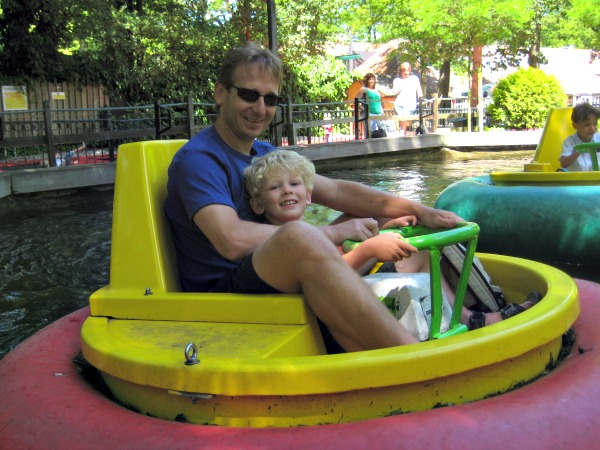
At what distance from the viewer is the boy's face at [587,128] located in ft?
17.9

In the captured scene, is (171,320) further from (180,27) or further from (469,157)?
(180,27)

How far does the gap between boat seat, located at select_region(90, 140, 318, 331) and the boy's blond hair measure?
0.32 metres

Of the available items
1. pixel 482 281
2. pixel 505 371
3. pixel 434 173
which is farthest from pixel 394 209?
pixel 434 173

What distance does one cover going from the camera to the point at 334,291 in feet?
5.96

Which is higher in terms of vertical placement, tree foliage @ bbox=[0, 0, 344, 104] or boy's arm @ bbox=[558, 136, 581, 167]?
tree foliage @ bbox=[0, 0, 344, 104]

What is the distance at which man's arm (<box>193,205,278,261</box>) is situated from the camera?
2.07 meters

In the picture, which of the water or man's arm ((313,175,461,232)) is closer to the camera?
man's arm ((313,175,461,232))

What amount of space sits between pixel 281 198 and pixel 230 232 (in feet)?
0.79

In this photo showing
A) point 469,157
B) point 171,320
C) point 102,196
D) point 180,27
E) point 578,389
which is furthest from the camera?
point 180,27

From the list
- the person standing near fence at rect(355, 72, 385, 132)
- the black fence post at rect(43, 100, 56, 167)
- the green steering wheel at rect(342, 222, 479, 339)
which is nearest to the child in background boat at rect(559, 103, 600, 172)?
the green steering wheel at rect(342, 222, 479, 339)

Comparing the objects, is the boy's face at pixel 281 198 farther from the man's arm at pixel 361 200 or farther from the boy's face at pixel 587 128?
the boy's face at pixel 587 128

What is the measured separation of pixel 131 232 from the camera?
2307mm

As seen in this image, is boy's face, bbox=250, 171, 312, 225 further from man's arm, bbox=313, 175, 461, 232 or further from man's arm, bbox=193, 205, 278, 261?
man's arm, bbox=313, 175, 461, 232

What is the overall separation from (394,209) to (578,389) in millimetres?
1021
